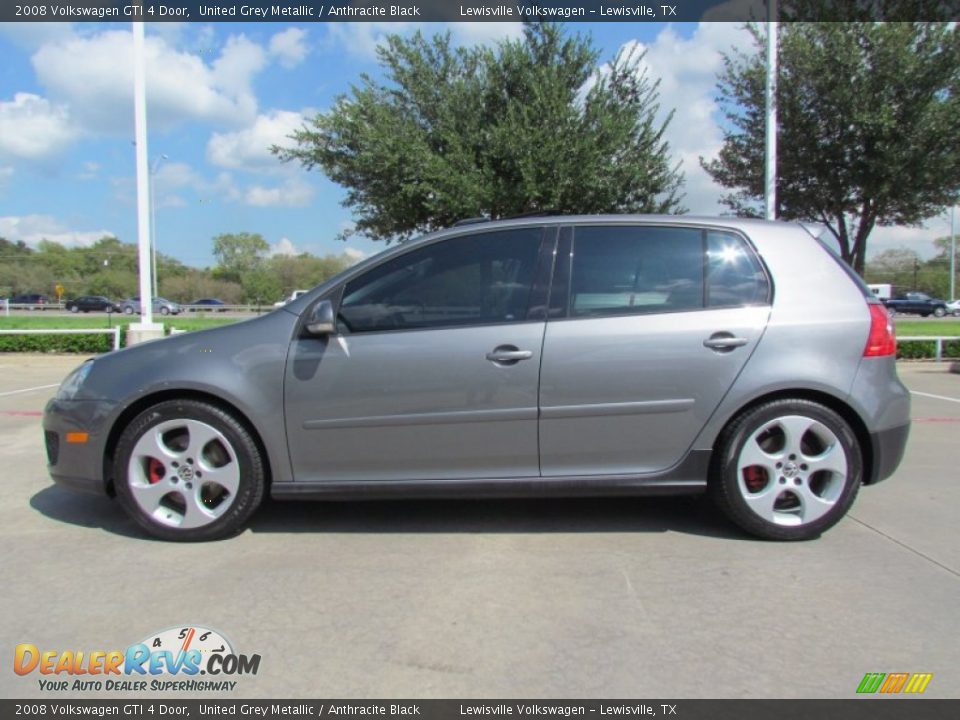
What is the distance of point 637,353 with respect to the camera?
356cm

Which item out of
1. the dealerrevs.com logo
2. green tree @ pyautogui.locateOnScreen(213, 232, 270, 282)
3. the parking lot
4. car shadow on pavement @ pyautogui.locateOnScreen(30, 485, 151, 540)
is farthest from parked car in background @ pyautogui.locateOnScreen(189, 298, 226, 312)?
the dealerrevs.com logo

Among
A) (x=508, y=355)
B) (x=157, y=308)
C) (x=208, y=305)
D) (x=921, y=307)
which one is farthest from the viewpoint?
(x=208, y=305)

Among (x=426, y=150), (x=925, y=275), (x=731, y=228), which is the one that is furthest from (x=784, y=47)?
(x=925, y=275)

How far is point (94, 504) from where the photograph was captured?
14.5ft

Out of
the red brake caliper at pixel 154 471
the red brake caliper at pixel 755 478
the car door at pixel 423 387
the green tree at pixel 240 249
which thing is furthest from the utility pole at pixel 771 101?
the green tree at pixel 240 249

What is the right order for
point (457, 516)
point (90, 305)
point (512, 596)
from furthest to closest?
1. point (90, 305)
2. point (457, 516)
3. point (512, 596)

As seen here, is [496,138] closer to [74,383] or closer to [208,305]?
[74,383]

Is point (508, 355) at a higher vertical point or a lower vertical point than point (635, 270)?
lower

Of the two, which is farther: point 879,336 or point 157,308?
point 157,308

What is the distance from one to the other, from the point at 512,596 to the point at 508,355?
46.2 inches

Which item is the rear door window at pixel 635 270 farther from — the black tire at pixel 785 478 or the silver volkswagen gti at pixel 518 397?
the black tire at pixel 785 478

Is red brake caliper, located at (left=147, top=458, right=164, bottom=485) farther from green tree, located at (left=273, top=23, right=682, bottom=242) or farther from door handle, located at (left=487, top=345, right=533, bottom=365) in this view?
green tree, located at (left=273, top=23, right=682, bottom=242)

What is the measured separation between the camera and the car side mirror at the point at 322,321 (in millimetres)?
3553
